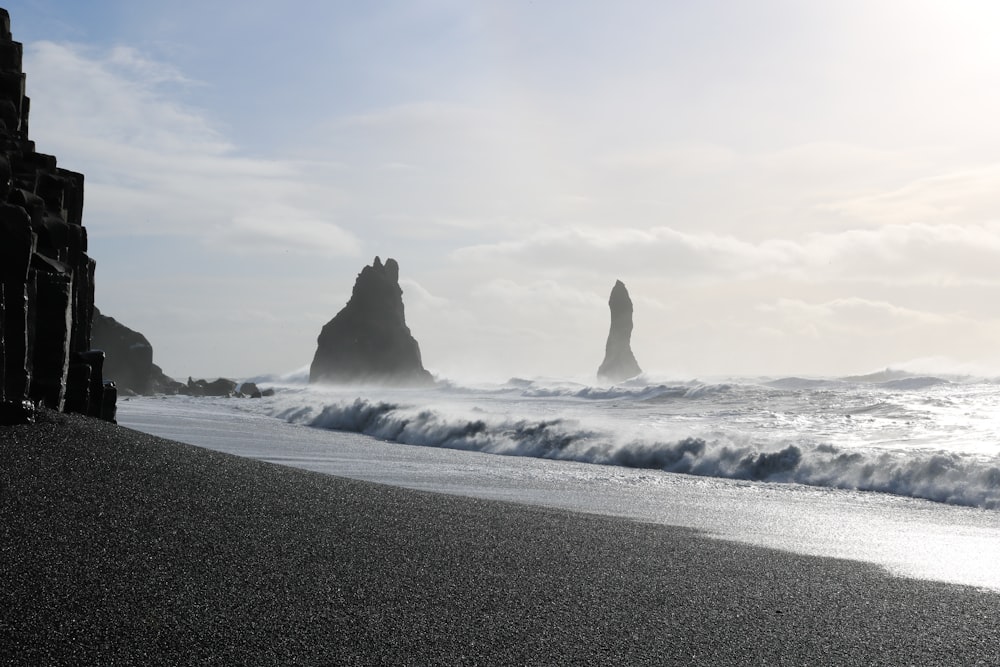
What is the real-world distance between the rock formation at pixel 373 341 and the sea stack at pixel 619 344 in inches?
696

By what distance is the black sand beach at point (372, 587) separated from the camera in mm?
3631

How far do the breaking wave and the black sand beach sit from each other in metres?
5.88

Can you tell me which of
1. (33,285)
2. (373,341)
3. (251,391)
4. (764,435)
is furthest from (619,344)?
(33,285)

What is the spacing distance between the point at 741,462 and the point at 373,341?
230 ft

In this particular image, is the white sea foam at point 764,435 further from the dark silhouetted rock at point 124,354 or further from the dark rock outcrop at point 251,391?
the dark silhouetted rock at point 124,354

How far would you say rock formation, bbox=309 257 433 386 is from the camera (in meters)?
81.9

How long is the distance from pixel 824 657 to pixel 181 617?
273 cm

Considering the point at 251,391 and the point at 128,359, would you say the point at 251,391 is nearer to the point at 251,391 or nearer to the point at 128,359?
the point at 251,391

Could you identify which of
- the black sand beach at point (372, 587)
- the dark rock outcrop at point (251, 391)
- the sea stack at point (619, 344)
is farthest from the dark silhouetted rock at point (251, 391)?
the black sand beach at point (372, 587)

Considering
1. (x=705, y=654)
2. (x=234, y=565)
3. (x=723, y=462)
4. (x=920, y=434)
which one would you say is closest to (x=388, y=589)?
(x=234, y=565)

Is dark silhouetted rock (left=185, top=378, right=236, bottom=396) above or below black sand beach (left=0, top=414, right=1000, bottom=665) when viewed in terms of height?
above

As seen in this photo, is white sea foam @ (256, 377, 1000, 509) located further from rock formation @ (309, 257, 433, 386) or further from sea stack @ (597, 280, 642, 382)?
sea stack @ (597, 280, 642, 382)

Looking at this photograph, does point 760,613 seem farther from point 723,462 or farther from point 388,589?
point 723,462

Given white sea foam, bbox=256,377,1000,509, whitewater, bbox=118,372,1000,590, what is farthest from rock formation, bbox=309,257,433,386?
whitewater, bbox=118,372,1000,590
